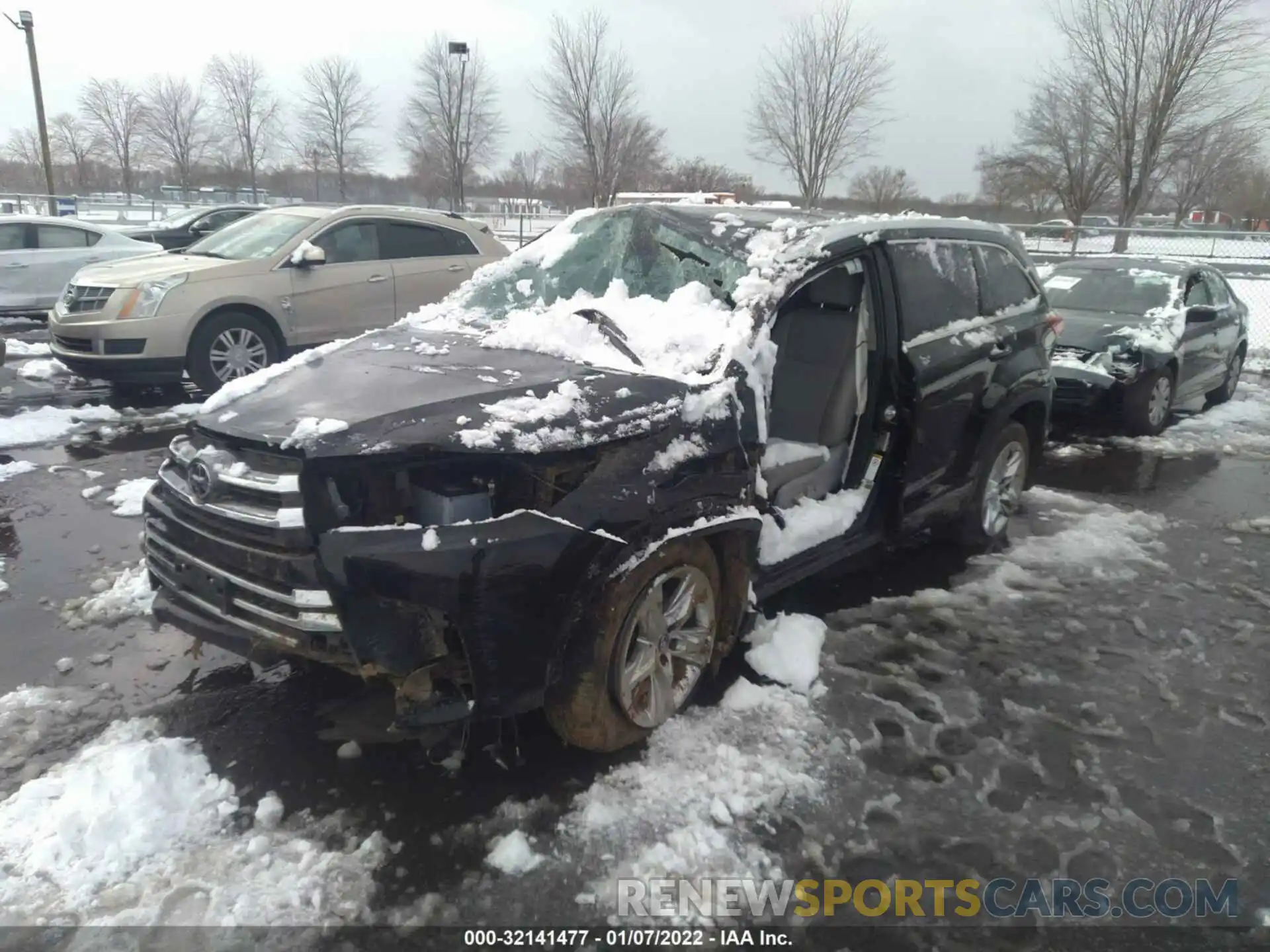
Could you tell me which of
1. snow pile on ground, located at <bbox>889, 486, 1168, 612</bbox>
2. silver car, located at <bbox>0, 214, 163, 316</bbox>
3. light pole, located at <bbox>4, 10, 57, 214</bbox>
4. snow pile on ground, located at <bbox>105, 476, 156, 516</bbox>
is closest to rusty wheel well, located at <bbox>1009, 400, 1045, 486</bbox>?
snow pile on ground, located at <bbox>889, 486, 1168, 612</bbox>

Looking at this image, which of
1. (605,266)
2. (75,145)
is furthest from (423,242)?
(75,145)

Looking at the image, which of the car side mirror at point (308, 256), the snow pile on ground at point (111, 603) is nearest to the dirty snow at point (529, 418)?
the snow pile on ground at point (111, 603)

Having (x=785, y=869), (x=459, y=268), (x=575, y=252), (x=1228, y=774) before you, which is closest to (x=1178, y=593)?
(x=1228, y=774)

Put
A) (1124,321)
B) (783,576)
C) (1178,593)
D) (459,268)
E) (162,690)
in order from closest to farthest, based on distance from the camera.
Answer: (162,690)
(783,576)
(1178,593)
(1124,321)
(459,268)

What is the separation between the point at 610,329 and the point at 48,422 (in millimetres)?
6190

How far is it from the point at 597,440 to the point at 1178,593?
12.5 ft

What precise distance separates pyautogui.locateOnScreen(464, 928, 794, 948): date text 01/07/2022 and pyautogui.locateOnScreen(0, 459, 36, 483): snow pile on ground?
5349 millimetres

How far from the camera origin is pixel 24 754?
300cm

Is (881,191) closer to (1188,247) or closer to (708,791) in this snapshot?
(1188,247)

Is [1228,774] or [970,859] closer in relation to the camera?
[970,859]

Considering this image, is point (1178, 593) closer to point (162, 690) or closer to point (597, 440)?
point (597, 440)

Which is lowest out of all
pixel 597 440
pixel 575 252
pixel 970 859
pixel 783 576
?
pixel 970 859

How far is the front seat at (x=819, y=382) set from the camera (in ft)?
13.3

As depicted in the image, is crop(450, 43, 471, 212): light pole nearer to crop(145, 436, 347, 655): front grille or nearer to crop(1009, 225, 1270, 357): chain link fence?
crop(1009, 225, 1270, 357): chain link fence
